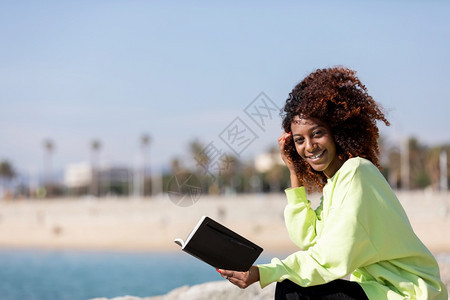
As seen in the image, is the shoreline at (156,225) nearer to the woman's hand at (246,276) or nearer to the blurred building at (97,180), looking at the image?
the woman's hand at (246,276)

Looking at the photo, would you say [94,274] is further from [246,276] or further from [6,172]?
[6,172]

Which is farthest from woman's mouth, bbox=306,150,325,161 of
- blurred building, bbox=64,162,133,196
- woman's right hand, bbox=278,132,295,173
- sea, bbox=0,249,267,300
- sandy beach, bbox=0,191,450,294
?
blurred building, bbox=64,162,133,196

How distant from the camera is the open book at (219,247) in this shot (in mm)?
2248

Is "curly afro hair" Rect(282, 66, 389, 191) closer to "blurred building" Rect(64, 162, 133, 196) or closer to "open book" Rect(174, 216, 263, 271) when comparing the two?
"open book" Rect(174, 216, 263, 271)

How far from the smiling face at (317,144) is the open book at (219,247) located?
17.1 inches

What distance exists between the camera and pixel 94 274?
16.8m

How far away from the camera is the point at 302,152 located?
100 inches

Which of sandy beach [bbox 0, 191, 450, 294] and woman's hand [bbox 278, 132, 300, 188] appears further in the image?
sandy beach [bbox 0, 191, 450, 294]

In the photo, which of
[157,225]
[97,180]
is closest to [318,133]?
[157,225]

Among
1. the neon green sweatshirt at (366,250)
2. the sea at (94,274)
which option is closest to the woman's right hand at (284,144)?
the neon green sweatshirt at (366,250)

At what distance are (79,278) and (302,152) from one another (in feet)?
47.7

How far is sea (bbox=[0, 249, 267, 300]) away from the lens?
526 inches

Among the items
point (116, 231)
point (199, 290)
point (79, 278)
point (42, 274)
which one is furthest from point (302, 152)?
point (116, 231)

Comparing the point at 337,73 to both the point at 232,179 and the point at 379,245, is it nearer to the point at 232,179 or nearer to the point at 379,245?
the point at 379,245
